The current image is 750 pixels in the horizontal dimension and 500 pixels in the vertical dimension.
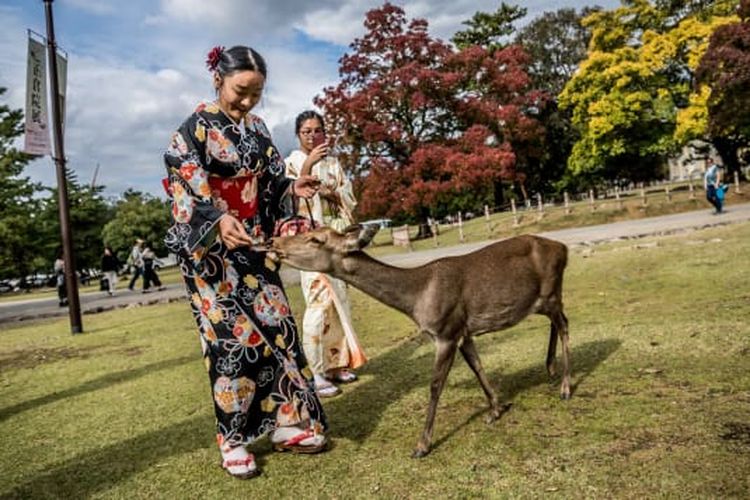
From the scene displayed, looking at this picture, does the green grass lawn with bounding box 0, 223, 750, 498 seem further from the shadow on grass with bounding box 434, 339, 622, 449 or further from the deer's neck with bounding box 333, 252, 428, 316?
the deer's neck with bounding box 333, 252, 428, 316

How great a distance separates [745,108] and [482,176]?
12.2m

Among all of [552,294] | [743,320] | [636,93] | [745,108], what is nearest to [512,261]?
[552,294]

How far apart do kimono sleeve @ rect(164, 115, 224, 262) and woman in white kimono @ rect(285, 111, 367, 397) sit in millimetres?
1702

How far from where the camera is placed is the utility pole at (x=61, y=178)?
11.7 m

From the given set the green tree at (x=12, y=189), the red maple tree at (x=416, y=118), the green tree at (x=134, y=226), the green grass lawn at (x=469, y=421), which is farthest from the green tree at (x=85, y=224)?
the green grass lawn at (x=469, y=421)

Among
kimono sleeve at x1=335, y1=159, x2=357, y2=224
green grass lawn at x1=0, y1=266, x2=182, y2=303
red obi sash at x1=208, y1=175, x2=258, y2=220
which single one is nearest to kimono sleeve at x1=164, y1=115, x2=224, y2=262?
red obi sash at x1=208, y1=175, x2=258, y2=220

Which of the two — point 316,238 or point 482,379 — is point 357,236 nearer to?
point 316,238

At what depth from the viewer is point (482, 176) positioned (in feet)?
88.9

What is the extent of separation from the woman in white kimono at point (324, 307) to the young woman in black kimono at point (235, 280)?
138 centimetres

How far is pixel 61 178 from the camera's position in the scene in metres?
11.7

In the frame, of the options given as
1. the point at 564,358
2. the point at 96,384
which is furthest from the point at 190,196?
the point at 96,384

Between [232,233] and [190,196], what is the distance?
1.36ft

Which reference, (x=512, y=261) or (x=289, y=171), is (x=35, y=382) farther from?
(x=512, y=261)

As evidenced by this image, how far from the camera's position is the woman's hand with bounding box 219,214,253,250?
344 centimetres
